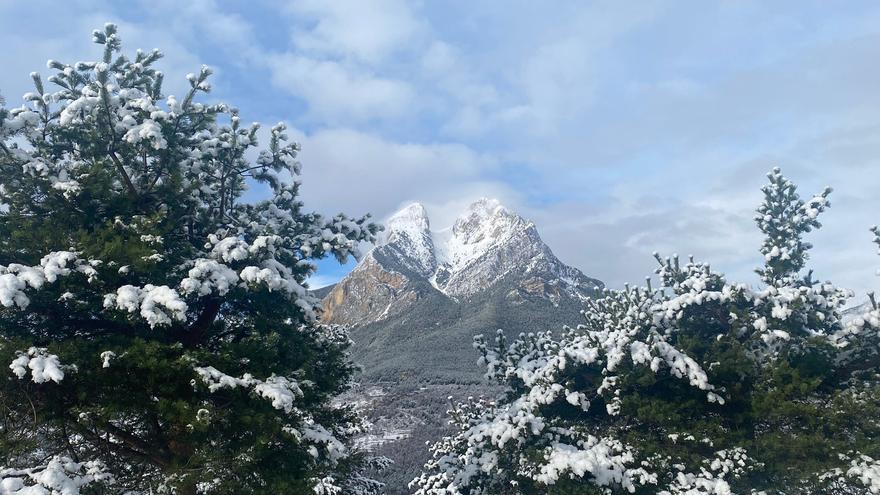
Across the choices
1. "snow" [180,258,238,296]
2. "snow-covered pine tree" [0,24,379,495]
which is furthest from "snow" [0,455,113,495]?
"snow" [180,258,238,296]

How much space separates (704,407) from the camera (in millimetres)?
14461

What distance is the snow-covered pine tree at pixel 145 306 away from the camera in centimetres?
852

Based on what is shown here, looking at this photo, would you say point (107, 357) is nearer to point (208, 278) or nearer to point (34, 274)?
point (34, 274)

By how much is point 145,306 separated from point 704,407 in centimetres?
1289

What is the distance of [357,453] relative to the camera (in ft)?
42.6

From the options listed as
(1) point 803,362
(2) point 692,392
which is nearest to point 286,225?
(2) point 692,392

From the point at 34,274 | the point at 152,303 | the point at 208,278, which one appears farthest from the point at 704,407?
the point at 34,274

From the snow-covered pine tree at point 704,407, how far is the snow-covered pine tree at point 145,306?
502cm

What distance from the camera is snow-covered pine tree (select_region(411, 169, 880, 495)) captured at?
1266 centimetres

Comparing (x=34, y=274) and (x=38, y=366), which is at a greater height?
(x=34, y=274)

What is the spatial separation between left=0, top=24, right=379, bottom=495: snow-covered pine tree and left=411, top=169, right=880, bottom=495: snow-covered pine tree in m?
5.02

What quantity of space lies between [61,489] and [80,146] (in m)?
6.07

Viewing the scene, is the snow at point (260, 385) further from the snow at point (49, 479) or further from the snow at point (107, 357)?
the snow at point (49, 479)

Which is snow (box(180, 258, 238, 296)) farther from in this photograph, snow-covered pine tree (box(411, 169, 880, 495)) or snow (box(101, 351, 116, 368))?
snow-covered pine tree (box(411, 169, 880, 495))
